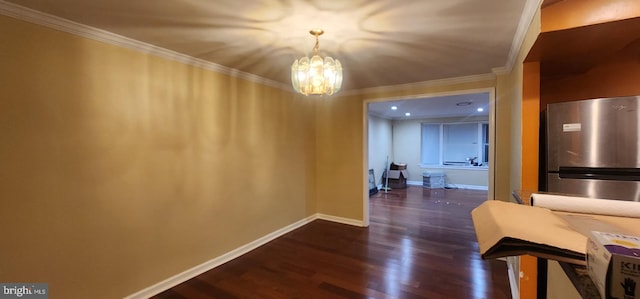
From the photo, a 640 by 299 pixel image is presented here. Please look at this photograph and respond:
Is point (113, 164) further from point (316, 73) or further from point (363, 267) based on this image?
point (363, 267)

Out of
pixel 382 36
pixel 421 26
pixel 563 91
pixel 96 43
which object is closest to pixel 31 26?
pixel 96 43

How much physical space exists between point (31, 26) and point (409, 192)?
7156 millimetres

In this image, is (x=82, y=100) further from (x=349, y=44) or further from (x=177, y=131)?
(x=349, y=44)

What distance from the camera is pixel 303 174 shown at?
4238 mm

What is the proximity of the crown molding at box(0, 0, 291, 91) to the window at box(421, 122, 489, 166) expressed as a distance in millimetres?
7144

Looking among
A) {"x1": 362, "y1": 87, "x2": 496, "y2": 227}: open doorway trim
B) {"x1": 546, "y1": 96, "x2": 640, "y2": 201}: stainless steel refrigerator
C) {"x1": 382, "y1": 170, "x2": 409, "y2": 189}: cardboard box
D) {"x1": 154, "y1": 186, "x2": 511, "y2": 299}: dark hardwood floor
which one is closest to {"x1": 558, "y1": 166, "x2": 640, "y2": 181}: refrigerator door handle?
{"x1": 546, "y1": 96, "x2": 640, "y2": 201}: stainless steel refrigerator

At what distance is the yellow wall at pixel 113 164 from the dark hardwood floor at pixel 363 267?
435 millimetres

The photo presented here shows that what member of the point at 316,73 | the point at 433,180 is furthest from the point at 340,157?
the point at 433,180

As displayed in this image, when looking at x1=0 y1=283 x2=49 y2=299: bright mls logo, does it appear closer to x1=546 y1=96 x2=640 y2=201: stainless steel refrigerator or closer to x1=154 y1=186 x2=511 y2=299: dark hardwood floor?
x1=154 y1=186 x2=511 y2=299: dark hardwood floor

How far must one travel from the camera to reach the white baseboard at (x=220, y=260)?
92.2 inches

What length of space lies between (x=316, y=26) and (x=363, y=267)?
2424mm

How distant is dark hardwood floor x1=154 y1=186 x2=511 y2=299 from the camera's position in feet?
7.81

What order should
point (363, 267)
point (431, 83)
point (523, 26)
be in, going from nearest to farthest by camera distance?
point (523, 26) < point (363, 267) < point (431, 83)

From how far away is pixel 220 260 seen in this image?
2.94 metres
